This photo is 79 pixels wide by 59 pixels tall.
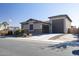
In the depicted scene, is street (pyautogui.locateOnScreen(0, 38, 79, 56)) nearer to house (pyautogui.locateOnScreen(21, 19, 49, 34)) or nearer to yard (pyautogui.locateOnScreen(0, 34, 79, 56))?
yard (pyautogui.locateOnScreen(0, 34, 79, 56))

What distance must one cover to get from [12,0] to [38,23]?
113 centimetres

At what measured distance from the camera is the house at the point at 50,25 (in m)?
6.14

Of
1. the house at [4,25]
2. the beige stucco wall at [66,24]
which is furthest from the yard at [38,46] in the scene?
the house at [4,25]

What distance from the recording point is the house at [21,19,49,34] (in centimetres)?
625

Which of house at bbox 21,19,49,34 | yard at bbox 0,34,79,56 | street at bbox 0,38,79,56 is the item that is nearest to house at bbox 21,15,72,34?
house at bbox 21,19,49,34

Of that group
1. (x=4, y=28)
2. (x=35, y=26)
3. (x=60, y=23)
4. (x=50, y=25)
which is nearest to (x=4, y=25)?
(x=4, y=28)

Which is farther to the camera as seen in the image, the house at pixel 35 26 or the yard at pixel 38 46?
the house at pixel 35 26

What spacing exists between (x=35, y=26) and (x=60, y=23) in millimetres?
822

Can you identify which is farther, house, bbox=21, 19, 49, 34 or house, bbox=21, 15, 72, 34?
house, bbox=21, 19, 49, 34

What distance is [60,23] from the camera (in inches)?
249

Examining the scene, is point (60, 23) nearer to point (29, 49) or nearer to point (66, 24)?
point (66, 24)

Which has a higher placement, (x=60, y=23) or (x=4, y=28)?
(x=60, y=23)

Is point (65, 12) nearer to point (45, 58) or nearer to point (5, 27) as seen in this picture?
point (45, 58)

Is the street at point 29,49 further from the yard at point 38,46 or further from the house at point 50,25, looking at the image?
the house at point 50,25
